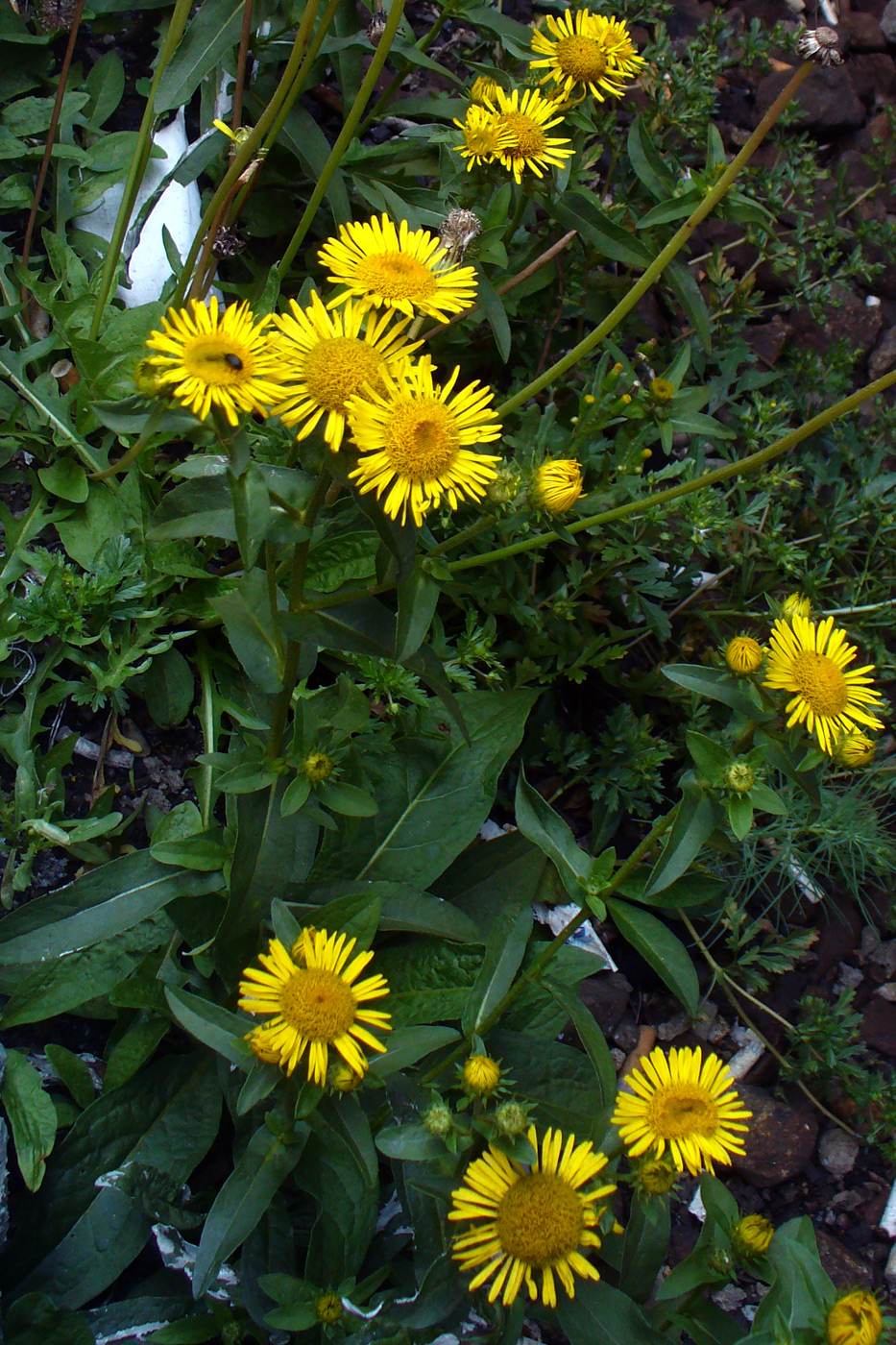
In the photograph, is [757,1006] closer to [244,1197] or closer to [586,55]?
[244,1197]

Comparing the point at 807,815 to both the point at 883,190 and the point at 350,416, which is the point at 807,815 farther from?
the point at 883,190

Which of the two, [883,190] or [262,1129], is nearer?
[262,1129]

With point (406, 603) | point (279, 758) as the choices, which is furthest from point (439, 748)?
point (406, 603)

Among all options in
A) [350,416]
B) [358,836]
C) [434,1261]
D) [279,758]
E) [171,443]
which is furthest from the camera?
[171,443]

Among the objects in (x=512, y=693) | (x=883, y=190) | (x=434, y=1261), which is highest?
(x=883, y=190)

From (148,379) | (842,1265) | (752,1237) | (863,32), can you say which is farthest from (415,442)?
(863,32)

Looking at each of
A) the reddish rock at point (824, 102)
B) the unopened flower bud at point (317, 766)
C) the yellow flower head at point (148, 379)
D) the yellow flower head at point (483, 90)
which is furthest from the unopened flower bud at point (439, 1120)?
the reddish rock at point (824, 102)

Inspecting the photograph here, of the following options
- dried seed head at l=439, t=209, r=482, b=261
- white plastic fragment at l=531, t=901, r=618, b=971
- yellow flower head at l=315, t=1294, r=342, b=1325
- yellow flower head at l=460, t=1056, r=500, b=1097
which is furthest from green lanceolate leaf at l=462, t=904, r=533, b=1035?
dried seed head at l=439, t=209, r=482, b=261

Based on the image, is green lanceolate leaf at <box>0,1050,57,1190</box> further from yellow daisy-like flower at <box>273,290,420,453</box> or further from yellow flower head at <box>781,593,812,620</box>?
yellow flower head at <box>781,593,812,620</box>
